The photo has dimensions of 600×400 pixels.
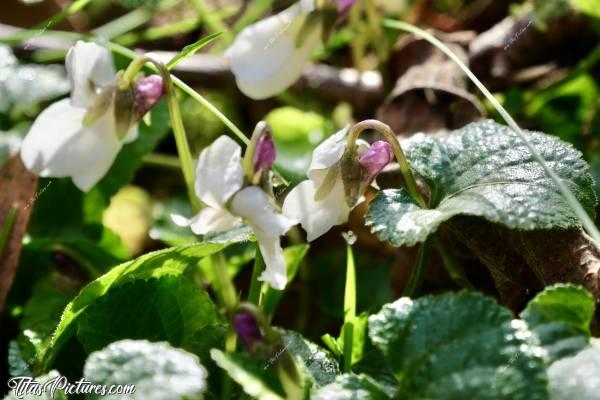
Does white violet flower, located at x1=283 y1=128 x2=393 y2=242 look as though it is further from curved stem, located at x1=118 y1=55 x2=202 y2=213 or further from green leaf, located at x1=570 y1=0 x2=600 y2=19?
green leaf, located at x1=570 y1=0 x2=600 y2=19

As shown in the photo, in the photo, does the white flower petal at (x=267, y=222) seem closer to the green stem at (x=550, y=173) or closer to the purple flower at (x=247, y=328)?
the purple flower at (x=247, y=328)

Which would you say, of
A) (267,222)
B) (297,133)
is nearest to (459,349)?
(267,222)

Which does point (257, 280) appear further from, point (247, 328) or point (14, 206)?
point (14, 206)

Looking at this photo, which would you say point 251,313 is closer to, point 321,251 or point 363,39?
point 321,251

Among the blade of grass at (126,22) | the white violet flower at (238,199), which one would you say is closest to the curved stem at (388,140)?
the white violet flower at (238,199)

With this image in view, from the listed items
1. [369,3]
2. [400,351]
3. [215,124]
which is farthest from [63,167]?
[215,124]

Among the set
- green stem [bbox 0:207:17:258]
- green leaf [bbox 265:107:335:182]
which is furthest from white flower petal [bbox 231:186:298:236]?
green leaf [bbox 265:107:335:182]
